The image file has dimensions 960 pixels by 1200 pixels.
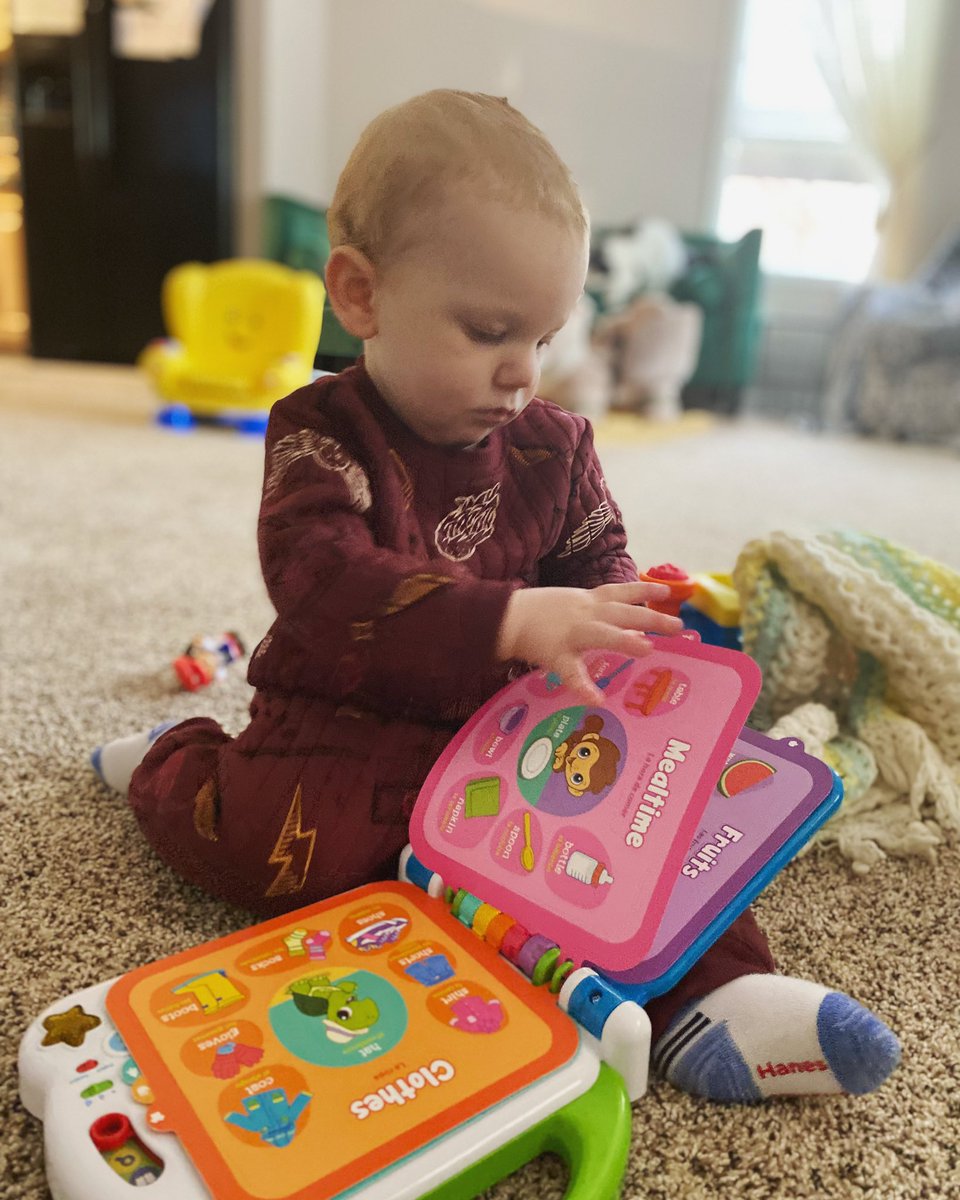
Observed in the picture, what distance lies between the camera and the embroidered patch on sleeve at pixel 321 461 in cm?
49

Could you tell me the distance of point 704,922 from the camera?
1.45ft

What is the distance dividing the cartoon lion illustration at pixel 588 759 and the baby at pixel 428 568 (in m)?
0.05

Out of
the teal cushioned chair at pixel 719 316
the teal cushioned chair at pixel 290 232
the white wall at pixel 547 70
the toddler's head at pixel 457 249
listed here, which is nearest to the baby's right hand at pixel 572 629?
the toddler's head at pixel 457 249

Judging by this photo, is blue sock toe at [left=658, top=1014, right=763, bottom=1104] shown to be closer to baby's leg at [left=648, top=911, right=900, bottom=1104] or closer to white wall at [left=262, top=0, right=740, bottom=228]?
baby's leg at [left=648, top=911, right=900, bottom=1104]

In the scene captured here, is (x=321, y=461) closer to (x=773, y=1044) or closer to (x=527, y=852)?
(x=527, y=852)

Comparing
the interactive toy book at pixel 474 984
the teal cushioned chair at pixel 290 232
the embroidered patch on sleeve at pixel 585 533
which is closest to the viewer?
the interactive toy book at pixel 474 984

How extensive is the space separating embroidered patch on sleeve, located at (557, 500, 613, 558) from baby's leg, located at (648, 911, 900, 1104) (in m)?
0.24

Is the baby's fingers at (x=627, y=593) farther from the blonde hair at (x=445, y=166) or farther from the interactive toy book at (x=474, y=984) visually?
the blonde hair at (x=445, y=166)

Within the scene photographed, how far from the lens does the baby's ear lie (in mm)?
472

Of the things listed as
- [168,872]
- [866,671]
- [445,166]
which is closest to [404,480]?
[445,166]

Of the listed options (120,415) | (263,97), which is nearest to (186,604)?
(120,415)

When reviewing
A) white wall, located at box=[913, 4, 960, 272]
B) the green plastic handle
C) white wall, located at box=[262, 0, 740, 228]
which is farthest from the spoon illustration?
white wall, located at box=[913, 4, 960, 272]

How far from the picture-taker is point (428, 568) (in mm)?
472

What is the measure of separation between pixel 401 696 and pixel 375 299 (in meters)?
0.20
